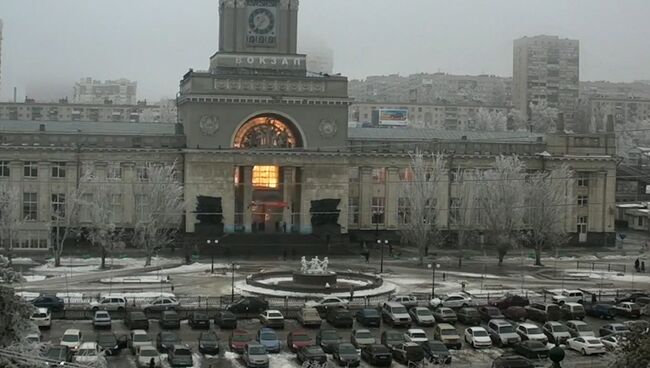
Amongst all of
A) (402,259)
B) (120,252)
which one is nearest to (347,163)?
(402,259)

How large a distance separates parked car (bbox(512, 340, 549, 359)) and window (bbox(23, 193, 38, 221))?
142 feet

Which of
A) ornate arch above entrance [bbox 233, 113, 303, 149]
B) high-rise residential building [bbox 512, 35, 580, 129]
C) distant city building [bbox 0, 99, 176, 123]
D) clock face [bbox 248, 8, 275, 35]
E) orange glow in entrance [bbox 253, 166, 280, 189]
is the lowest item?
orange glow in entrance [bbox 253, 166, 280, 189]

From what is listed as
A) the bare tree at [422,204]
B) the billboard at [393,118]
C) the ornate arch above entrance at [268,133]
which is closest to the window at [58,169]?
the ornate arch above entrance at [268,133]

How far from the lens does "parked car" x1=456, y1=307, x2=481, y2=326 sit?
39969 mm

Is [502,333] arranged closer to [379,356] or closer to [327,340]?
[379,356]

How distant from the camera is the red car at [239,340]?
33812 millimetres

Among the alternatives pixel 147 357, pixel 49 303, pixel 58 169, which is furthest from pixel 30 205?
pixel 147 357

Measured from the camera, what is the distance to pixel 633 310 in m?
42.5

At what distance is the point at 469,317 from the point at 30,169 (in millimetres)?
39573

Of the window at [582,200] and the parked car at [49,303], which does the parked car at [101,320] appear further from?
the window at [582,200]

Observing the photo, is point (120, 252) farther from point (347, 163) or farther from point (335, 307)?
point (335, 307)

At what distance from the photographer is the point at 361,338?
115 ft

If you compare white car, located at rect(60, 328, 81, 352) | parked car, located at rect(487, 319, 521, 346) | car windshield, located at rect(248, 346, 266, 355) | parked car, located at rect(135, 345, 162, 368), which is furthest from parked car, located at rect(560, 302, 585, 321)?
white car, located at rect(60, 328, 81, 352)

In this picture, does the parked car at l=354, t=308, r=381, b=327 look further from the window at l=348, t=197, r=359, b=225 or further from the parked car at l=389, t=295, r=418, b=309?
the window at l=348, t=197, r=359, b=225
